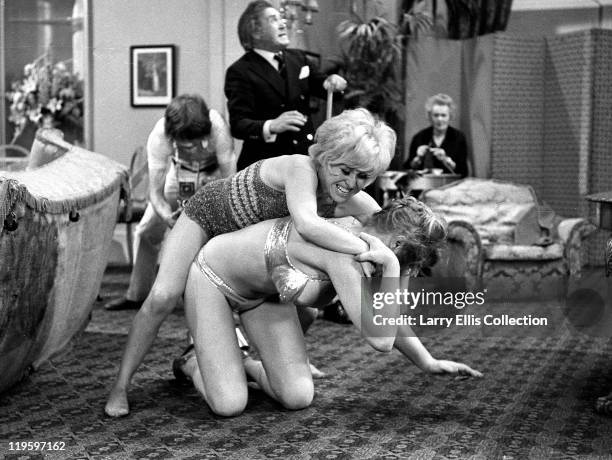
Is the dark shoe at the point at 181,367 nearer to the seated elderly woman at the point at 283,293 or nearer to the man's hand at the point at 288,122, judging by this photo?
the seated elderly woman at the point at 283,293

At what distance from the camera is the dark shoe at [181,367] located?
3.54 meters

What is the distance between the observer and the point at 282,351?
3.26m

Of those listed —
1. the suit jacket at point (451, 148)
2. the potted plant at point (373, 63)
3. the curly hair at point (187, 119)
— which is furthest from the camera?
the potted plant at point (373, 63)

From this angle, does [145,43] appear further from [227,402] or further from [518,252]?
[227,402]

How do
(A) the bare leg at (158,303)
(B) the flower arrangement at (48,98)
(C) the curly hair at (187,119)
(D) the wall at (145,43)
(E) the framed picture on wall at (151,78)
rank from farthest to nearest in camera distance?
(B) the flower arrangement at (48,98)
(E) the framed picture on wall at (151,78)
(D) the wall at (145,43)
(C) the curly hair at (187,119)
(A) the bare leg at (158,303)

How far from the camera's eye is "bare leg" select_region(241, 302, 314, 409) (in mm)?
3234

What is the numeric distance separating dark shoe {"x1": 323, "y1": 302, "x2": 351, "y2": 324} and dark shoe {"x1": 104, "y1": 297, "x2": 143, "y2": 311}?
116 centimetres

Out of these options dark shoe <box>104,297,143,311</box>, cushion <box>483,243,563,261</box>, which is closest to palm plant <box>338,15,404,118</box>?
cushion <box>483,243,563,261</box>

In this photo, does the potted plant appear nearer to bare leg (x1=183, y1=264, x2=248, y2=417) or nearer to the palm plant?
the palm plant

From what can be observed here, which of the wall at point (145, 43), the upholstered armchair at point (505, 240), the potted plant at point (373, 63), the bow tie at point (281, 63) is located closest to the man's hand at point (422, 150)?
the upholstered armchair at point (505, 240)

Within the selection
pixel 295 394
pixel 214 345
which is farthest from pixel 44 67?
pixel 295 394

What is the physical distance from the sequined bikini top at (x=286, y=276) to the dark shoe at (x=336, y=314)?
2.18 meters

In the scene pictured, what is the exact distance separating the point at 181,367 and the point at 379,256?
3.53 ft

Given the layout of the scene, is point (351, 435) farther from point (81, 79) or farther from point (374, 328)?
point (81, 79)
